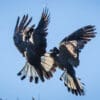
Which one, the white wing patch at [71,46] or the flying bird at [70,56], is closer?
the flying bird at [70,56]

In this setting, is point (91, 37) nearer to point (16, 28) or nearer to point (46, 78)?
point (46, 78)

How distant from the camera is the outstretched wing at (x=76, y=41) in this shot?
520 inches

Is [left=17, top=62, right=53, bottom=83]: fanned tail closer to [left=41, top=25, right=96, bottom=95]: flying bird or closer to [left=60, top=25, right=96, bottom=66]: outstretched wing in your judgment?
[left=41, top=25, right=96, bottom=95]: flying bird

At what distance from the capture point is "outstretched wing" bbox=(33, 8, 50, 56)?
43.4 feet

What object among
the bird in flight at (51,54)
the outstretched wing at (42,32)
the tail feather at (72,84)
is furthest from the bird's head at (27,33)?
the tail feather at (72,84)

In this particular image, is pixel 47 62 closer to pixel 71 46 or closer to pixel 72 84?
pixel 71 46

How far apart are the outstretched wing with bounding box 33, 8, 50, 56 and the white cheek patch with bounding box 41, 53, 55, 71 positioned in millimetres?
644

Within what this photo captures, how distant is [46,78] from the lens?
1359cm

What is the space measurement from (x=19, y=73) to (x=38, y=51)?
1.42 metres

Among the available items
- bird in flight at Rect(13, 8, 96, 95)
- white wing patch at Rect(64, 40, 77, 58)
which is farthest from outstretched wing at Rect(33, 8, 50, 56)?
white wing patch at Rect(64, 40, 77, 58)

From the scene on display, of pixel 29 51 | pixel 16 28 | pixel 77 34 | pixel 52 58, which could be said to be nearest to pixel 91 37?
pixel 77 34

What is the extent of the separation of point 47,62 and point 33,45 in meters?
1.16

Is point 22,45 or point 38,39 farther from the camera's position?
point 22,45

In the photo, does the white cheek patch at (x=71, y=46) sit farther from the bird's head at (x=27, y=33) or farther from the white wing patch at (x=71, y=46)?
the bird's head at (x=27, y=33)
